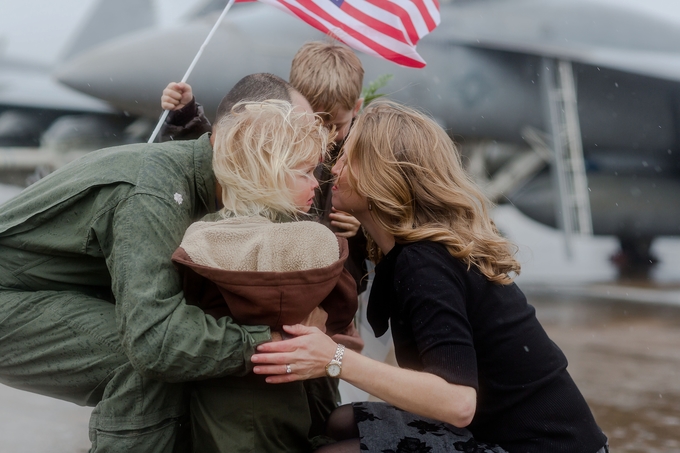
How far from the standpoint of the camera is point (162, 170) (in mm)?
1662

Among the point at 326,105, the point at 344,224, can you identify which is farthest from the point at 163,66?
the point at 344,224

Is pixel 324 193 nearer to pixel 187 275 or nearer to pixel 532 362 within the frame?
pixel 187 275

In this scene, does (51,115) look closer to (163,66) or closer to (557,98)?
(163,66)

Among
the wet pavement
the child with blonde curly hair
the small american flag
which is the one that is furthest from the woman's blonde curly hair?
the wet pavement

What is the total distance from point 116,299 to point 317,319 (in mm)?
508

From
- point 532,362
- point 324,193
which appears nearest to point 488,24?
point 324,193

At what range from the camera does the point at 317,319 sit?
5.57 feet

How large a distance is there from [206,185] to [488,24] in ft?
32.4

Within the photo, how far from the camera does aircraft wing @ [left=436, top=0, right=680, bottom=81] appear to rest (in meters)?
10.5

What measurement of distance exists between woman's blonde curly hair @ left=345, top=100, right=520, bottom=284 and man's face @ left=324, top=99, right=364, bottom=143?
88cm

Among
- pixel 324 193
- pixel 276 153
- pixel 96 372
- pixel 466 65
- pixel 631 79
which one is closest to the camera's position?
pixel 276 153

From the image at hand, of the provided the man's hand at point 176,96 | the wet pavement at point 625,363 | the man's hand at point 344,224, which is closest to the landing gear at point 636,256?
the wet pavement at point 625,363

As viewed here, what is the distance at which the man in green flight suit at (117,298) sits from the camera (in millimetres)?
1497

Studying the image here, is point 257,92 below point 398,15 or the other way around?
below
